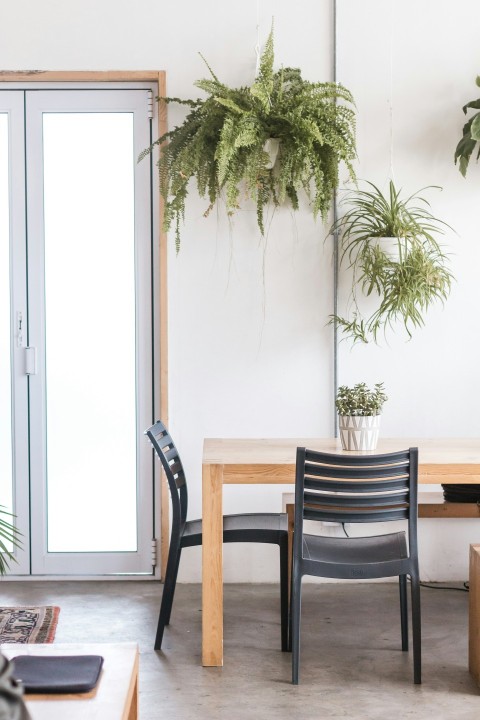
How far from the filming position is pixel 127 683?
1962 mm

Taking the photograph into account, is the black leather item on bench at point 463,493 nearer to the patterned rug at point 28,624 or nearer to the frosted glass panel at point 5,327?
the patterned rug at point 28,624

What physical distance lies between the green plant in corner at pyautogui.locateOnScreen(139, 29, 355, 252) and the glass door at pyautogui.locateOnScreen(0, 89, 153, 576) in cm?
45

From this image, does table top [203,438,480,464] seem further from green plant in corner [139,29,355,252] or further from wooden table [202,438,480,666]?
green plant in corner [139,29,355,252]

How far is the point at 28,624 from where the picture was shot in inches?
140

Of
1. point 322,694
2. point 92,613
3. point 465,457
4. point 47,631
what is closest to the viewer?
point 322,694

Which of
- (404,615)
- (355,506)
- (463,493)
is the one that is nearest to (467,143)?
(463,493)

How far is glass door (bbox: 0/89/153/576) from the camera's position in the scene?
4.25 m

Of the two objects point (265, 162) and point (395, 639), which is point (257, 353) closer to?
point (265, 162)

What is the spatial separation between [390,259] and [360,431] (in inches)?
37.5

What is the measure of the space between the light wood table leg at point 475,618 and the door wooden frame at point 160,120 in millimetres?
1622

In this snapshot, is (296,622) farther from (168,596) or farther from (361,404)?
(361,404)

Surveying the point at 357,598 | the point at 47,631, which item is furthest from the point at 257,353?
the point at 47,631

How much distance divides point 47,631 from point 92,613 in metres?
0.29

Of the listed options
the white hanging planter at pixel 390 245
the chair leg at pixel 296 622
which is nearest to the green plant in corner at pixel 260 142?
the white hanging planter at pixel 390 245
